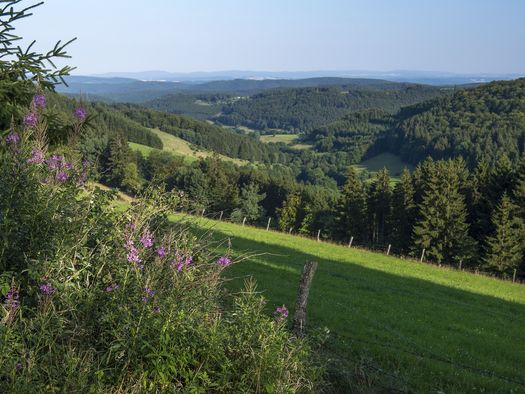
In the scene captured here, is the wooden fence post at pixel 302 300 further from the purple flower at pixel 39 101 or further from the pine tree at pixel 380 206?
the pine tree at pixel 380 206

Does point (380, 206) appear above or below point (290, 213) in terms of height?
above

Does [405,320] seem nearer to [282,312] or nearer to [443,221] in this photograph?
[282,312]

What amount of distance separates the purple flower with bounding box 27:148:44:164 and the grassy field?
1.98m

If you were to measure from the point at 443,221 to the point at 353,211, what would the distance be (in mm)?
13803

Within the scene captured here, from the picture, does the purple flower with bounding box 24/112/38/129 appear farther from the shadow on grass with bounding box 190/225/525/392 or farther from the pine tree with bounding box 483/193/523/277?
the pine tree with bounding box 483/193/523/277

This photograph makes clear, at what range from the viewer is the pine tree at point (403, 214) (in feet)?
183

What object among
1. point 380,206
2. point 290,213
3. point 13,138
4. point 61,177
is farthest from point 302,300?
point 290,213

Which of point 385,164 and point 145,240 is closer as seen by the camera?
point 145,240

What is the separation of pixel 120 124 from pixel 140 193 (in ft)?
508

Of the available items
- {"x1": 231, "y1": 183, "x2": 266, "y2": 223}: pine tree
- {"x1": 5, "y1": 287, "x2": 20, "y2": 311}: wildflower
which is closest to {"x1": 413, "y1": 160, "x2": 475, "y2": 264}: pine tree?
{"x1": 231, "y1": 183, "x2": 266, "y2": 223}: pine tree

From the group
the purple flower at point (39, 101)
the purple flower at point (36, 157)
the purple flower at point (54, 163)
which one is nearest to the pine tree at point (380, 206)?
the purple flower at point (39, 101)

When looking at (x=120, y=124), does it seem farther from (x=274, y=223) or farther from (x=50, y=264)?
(x=50, y=264)

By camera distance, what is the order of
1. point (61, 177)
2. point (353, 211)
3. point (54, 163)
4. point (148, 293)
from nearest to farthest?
point (148, 293) → point (61, 177) → point (54, 163) → point (353, 211)

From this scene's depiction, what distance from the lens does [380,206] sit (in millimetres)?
61688
